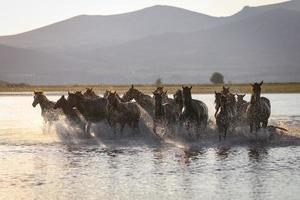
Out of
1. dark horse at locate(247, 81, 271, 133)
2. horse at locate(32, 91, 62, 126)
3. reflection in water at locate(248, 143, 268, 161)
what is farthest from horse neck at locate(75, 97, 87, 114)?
reflection in water at locate(248, 143, 268, 161)

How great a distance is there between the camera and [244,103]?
27938mm

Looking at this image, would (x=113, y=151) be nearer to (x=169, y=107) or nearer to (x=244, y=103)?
(x=169, y=107)

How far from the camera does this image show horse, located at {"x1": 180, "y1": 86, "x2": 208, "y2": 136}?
24703 millimetres

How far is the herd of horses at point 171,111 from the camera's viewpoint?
2492 centimetres

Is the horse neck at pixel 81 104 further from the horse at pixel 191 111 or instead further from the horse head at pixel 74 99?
the horse at pixel 191 111

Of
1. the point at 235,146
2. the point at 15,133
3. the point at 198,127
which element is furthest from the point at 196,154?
the point at 15,133

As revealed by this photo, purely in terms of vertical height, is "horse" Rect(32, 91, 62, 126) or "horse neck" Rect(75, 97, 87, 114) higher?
"horse neck" Rect(75, 97, 87, 114)

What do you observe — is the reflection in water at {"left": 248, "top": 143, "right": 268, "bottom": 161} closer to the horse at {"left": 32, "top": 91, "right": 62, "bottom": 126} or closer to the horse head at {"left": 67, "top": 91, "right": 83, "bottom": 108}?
the horse head at {"left": 67, "top": 91, "right": 83, "bottom": 108}

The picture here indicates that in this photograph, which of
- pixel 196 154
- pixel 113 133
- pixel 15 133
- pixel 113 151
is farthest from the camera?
pixel 15 133

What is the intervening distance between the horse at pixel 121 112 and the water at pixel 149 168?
0.79 m

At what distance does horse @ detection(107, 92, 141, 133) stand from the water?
2.59 feet

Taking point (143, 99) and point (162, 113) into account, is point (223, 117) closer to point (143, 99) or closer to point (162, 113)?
point (162, 113)

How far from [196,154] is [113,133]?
22.1 feet

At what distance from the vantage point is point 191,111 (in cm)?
2492
